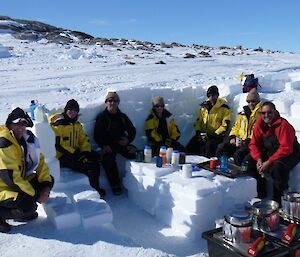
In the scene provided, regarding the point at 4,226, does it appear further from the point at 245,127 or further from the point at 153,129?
the point at 245,127

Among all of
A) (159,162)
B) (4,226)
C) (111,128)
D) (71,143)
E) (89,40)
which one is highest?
(89,40)

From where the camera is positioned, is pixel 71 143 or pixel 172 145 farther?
pixel 172 145

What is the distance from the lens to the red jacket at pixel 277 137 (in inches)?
179

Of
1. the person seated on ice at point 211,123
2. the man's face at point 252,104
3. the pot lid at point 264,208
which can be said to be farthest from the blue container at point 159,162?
the man's face at point 252,104

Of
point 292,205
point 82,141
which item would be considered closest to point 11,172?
point 82,141

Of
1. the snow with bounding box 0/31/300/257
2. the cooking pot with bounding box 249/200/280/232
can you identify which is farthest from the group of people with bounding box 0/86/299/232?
the cooking pot with bounding box 249/200/280/232

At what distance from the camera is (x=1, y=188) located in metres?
3.61

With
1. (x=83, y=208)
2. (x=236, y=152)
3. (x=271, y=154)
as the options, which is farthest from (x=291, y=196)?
(x=83, y=208)

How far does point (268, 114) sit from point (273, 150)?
435mm

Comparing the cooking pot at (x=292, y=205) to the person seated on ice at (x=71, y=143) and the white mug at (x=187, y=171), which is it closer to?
the white mug at (x=187, y=171)

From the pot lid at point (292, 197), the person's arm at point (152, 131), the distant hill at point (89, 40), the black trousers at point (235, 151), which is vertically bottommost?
the pot lid at point (292, 197)

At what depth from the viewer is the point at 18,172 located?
139 inches

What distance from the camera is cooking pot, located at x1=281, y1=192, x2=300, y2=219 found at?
13.0 ft

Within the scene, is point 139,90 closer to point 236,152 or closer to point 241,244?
point 236,152
